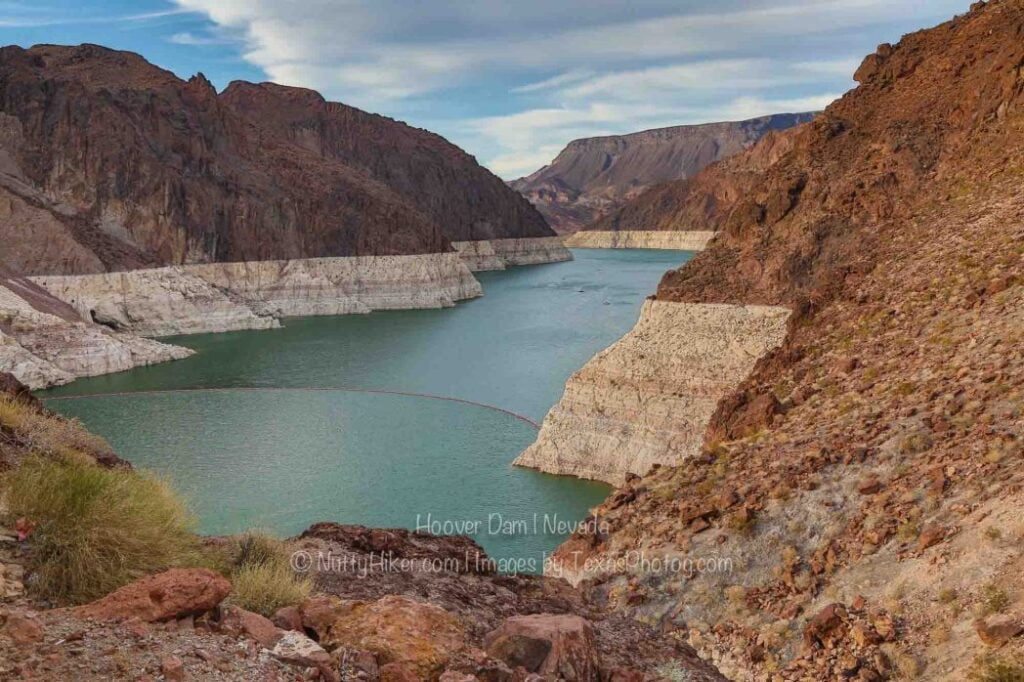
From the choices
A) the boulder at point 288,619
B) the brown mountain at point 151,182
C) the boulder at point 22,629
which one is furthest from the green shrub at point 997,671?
the brown mountain at point 151,182

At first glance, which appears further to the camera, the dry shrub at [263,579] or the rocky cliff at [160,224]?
the rocky cliff at [160,224]

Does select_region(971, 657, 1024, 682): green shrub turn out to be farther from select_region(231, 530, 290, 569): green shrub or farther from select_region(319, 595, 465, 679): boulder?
select_region(231, 530, 290, 569): green shrub

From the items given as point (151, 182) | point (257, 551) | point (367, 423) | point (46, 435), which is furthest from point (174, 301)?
point (257, 551)

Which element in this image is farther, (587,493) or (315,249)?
(315,249)

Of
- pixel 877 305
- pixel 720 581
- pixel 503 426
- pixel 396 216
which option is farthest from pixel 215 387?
pixel 396 216

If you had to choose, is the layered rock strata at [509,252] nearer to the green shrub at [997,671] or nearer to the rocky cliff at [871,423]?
the rocky cliff at [871,423]

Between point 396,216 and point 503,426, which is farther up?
point 396,216

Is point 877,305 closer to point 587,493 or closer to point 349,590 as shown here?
point 587,493
